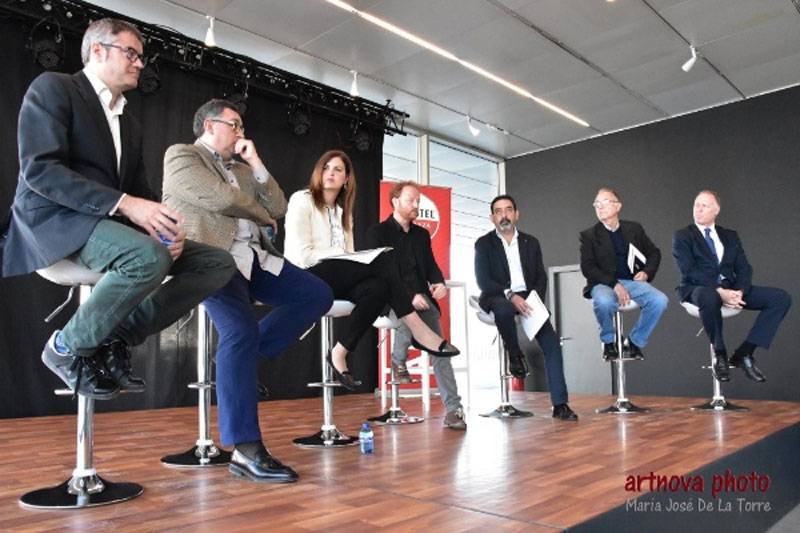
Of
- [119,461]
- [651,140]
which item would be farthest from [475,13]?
[119,461]

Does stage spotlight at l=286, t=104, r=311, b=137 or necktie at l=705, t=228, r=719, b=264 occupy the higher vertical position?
stage spotlight at l=286, t=104, r=311, b=137

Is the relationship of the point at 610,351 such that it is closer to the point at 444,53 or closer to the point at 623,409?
the point at 623,409

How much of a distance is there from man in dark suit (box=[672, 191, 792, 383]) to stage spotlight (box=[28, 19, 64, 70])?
447 cm

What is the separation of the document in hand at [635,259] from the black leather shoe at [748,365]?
798 mm

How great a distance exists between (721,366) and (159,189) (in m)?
4.28

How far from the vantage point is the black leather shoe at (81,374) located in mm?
1560

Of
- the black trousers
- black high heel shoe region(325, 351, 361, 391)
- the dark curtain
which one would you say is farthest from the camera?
the dark curtain

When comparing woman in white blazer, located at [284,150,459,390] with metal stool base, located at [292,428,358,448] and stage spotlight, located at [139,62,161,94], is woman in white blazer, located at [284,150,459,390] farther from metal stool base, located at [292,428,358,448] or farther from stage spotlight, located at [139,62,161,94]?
stage spotlight, located at [139,62,161,94]

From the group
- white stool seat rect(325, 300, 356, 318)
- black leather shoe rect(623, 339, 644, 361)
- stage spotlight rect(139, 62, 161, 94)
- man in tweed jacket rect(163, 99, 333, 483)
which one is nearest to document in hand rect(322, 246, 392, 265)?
white stool seat rect(325, 300, 356, 318)

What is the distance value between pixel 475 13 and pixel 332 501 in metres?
4.15

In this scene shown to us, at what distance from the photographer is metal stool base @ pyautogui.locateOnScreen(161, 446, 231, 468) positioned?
2121 mm

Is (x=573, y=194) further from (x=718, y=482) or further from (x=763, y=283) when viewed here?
(x=718, y=482)

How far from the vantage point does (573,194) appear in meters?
7.84

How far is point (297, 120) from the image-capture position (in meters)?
5.93
